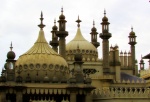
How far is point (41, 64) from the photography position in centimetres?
4300

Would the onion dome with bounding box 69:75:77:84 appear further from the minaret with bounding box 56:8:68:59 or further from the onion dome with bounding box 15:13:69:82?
the minaret with bounding box 56:8:68:59

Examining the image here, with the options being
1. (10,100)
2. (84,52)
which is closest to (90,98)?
(10,100)

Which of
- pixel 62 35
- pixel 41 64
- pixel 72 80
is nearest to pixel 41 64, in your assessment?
pixel 41 64

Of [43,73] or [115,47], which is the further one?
[115,47]

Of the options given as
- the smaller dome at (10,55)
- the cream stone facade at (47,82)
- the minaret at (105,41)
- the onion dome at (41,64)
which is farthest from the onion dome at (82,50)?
the smaller dome at (10,55)

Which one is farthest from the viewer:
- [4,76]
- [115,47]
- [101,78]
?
[115,47]

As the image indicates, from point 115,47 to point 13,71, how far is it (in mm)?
19857

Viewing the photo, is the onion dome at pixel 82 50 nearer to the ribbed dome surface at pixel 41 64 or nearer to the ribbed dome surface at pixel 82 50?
the ribbed dome surface at pixel 82 50

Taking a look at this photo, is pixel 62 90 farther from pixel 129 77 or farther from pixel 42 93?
pixel 129 77

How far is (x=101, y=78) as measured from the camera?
51031mm

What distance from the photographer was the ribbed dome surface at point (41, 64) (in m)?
42.8

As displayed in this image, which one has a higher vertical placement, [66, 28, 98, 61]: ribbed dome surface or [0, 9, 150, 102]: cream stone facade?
[66, 28, 98, 61]: ribbed dome surface


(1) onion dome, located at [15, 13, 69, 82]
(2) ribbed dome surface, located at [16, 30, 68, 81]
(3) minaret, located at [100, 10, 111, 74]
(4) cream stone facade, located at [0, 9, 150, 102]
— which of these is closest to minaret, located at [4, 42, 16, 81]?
(4) cream stone facade, located at [0, 9, 150, 102]

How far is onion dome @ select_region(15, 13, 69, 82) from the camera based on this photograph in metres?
42.8
